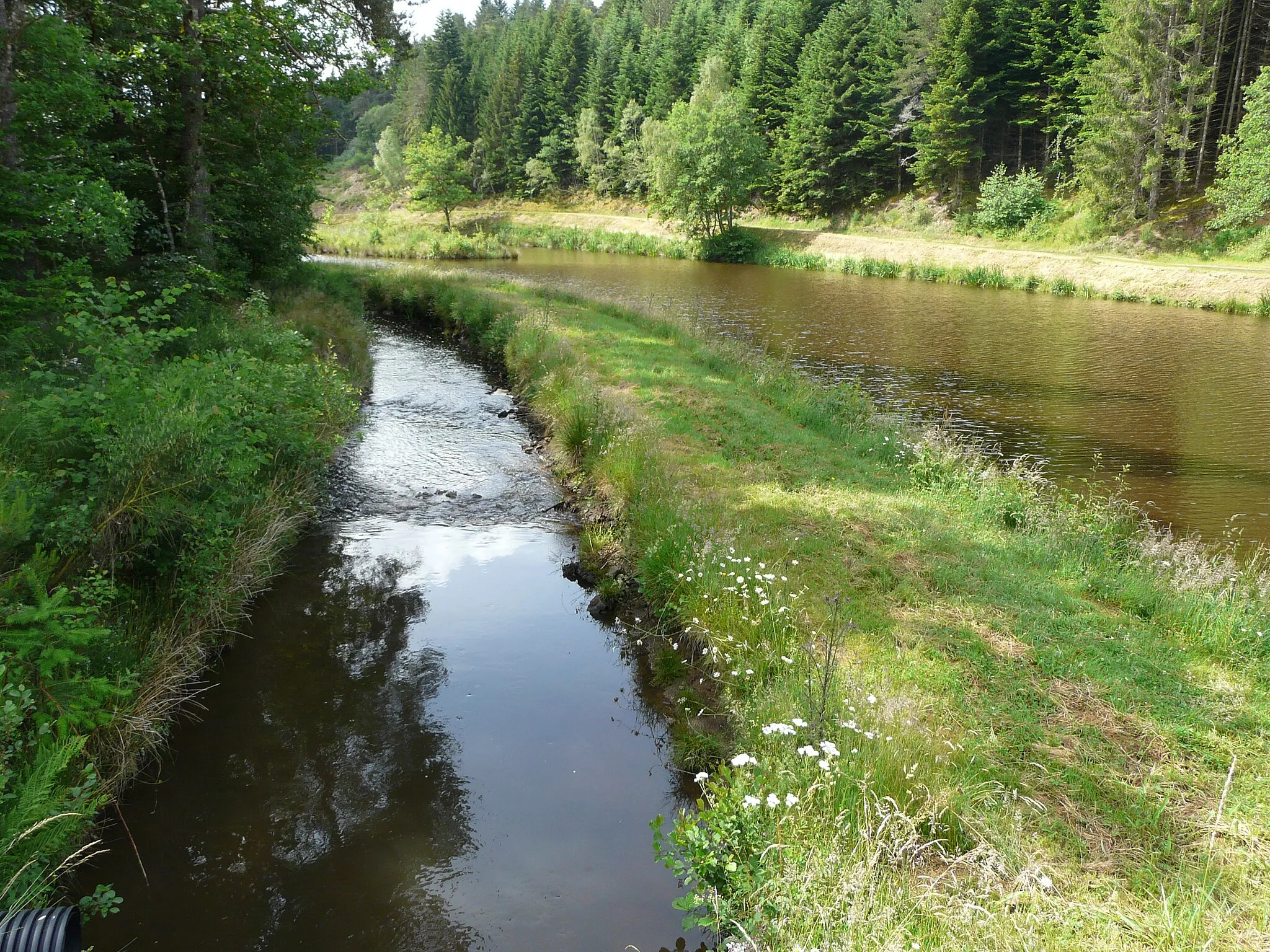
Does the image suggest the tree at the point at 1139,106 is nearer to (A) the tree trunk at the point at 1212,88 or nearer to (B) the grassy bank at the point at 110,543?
(A) the tree trunk at the point at 1212,88

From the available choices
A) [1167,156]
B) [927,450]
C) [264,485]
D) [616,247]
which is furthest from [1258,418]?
[616,247]

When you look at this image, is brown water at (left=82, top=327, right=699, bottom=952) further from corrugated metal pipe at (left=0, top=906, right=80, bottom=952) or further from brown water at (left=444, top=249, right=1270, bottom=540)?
brown water at (left=444, top=249, right=1270, bottom=540)

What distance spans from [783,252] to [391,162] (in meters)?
46.0

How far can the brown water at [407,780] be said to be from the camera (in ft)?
13.8

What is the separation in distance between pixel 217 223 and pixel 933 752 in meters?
15.6

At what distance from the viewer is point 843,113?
53656 mm

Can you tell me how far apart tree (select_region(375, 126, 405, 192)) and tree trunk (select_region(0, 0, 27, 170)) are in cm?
6935

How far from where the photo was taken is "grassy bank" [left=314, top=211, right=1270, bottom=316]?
1233 inches

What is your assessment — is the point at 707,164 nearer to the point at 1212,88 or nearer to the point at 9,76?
the point at 1212,88

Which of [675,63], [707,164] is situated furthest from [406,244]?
[675,63]

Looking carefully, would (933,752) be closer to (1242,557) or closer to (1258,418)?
(1242,557)

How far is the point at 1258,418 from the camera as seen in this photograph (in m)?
15.4

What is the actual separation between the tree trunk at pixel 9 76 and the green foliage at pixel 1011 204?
4578cm

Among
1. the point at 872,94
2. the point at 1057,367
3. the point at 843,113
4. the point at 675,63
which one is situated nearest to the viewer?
the point at 1057,367
